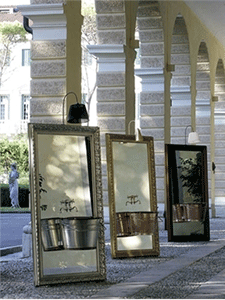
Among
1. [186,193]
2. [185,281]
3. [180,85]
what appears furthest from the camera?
[180,85]

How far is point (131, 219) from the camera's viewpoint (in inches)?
297

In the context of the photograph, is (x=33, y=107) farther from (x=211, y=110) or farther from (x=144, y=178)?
(x=211, y=110)

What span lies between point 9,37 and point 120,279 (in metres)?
24.8

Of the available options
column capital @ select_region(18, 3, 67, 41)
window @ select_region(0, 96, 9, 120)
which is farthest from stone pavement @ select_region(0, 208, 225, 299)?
window @ select_region(0, 96, 9, 120)

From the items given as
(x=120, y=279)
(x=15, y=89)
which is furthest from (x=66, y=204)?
(x=15, y=89)

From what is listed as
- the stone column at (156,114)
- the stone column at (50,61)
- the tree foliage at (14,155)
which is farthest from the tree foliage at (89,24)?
the stone column at (50,61)

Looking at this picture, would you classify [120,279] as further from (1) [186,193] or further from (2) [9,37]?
(2) [9,37]

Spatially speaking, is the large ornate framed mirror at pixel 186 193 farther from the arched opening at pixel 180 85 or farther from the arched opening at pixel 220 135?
the arched opening at pixel 220 135

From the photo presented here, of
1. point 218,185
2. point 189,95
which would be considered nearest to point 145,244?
point 189,95

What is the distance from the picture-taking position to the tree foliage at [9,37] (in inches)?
1145

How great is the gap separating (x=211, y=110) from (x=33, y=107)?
31.4 feet

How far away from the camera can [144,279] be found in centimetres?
601

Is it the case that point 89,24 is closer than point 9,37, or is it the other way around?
point 89,24

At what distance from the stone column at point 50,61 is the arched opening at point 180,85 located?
20.0ft
